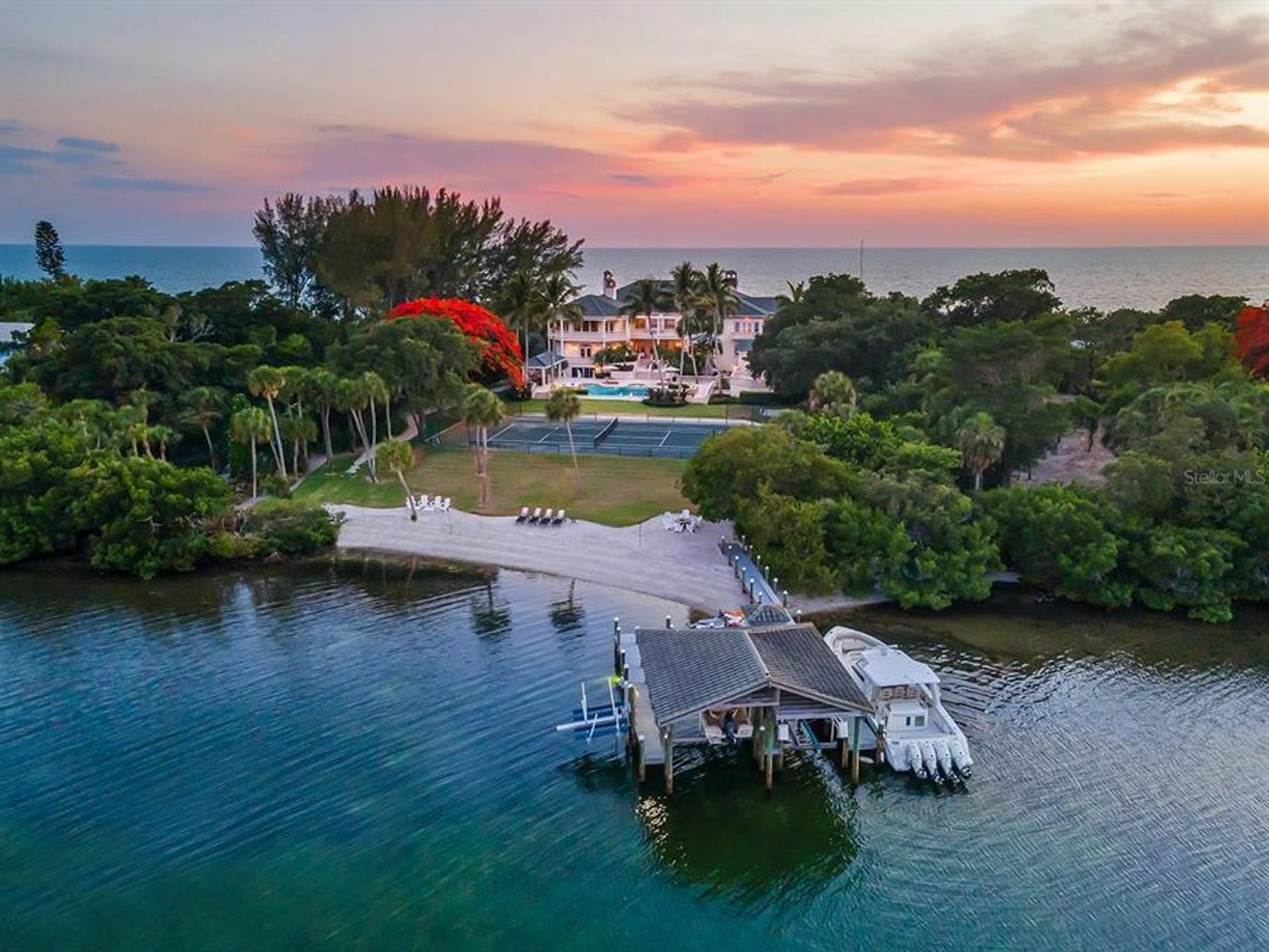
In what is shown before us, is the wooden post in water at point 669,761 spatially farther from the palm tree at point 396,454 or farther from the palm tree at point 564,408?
the palm tree at point 564,408

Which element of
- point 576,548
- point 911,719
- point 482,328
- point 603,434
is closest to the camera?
point 911,719

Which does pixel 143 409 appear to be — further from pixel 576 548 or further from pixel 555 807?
pixel 555 807

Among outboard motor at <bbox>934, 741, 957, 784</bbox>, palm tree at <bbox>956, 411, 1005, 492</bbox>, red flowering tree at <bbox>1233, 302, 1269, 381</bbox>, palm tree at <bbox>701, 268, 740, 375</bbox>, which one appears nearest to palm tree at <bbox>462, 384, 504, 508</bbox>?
palm tree at <bbox>956, 411, 1005, 492</bbox>

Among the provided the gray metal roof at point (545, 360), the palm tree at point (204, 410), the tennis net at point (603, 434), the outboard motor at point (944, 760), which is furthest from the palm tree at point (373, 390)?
the outboard motor at point (944, 760)

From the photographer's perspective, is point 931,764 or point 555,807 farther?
point 931,764

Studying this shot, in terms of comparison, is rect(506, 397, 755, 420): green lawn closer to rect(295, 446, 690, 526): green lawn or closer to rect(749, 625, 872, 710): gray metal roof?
rect(295, 446, 690, 526): green lawn

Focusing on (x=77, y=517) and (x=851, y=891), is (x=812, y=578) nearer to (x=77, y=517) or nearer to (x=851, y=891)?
(x=851, y=891)

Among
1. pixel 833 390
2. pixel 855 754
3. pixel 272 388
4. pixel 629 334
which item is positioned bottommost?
pixel 855 754

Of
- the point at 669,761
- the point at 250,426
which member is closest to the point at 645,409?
the point at 250,426
